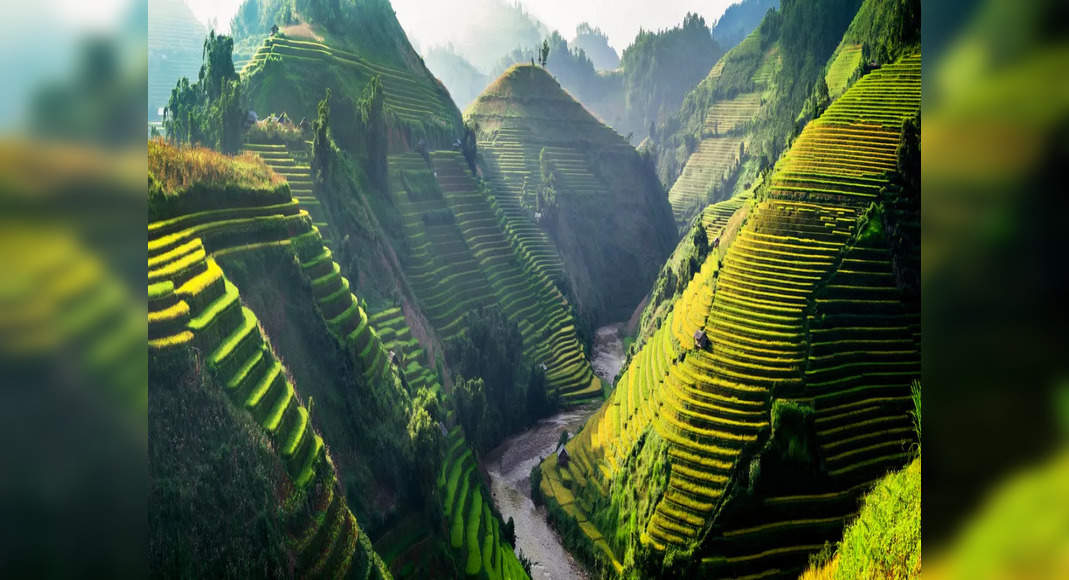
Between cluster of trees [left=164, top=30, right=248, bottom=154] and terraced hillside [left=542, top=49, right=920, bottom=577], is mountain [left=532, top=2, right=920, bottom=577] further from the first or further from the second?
cluster of trees [left=164, top=30, right=248, bottom=154]

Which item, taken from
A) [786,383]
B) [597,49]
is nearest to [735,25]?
[597,49]

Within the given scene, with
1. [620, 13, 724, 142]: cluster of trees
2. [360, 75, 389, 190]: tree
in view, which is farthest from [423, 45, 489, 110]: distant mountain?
[360, 75, 389, 190]: tree

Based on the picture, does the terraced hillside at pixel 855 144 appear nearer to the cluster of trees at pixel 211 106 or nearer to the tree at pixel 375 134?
the tree at pixel 375 134

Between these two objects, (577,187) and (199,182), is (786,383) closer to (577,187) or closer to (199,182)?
(199,182)

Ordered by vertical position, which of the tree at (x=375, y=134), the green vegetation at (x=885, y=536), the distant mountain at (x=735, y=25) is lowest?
the green vegetation at (x=885, y=536)

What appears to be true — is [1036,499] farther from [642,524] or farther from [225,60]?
[225,60]

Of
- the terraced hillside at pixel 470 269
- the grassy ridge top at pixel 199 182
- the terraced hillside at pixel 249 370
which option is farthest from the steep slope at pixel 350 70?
the terraced hillside at pixel 249 370
